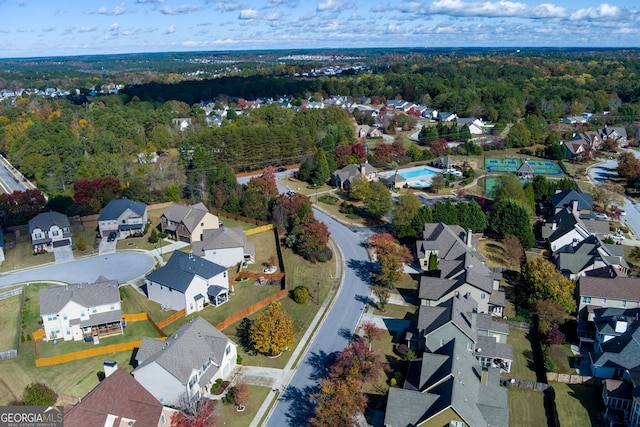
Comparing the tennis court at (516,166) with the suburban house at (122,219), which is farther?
the tennis court at (516,166)

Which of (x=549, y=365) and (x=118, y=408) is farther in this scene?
(x=549, y=365)

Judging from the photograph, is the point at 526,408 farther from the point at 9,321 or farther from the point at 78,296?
the point at 9,321

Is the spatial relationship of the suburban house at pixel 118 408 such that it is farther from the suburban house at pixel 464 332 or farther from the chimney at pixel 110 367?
the suburban house at pixel 464 332

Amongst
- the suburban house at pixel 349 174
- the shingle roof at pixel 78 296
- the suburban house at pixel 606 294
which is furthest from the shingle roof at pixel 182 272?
the suburban house at pixel 349 174

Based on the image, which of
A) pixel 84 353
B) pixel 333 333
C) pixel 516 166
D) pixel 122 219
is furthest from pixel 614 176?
pixel 84 353

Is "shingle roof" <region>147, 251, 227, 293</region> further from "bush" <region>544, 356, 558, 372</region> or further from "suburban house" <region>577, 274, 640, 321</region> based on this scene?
"suburban house" <region>577, 274, 640, 321</region>

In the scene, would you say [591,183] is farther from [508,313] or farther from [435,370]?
[435,370]
